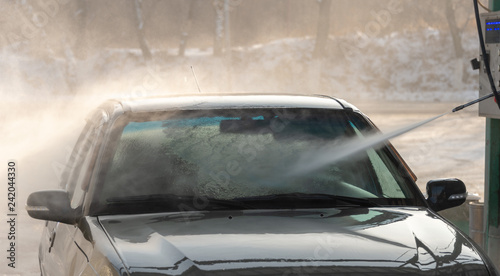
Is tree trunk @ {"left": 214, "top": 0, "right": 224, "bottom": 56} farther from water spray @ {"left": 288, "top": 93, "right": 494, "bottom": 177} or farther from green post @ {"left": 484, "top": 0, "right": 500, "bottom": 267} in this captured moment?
water spray @ {"left": 288, "top": 93, "right": 494, "bottom": 177}

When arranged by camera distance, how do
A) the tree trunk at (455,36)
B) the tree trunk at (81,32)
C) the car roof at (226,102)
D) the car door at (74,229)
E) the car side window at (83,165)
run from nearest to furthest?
the car door at (74,229) → the car side window at (83,165) → the car roof at (226,102) → the tree trunk at (455,36) → the tree trunk at (81,32)

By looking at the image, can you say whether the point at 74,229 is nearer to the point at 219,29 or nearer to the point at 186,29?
the point at 219,29

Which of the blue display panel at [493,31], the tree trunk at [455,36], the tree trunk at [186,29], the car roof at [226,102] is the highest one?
the car roof at [226,102]

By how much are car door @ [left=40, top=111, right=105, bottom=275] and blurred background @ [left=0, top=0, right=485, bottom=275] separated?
25.9m

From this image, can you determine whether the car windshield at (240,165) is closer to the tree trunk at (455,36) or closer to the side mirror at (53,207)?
the side mirror at (53,207)

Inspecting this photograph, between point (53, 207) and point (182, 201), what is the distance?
534mm

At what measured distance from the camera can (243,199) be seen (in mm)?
3875

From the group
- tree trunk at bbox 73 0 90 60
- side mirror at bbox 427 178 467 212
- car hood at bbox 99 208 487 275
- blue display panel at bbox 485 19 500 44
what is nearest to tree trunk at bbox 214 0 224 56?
tree trunk at bbox 73 0 90 60

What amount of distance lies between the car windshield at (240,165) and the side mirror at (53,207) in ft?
0.42

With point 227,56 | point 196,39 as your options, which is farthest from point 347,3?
point 227,56

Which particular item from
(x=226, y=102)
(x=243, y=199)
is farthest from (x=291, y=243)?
(x=226, y=102)

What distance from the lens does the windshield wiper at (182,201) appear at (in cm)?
381

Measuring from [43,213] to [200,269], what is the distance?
115cm

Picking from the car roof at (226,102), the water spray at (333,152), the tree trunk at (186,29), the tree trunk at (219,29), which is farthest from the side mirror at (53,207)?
the tree trunk at (186,29)
